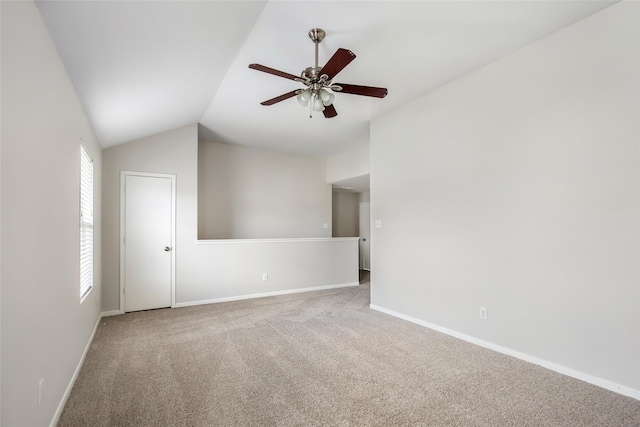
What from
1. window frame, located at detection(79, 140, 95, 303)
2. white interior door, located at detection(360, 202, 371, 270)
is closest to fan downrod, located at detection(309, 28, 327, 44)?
window frame, located at detection(79, 140, 95, 303)

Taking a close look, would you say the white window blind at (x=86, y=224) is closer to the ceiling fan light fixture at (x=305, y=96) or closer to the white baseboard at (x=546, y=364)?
the ceiling fan light fixture at (x=305, y=96)

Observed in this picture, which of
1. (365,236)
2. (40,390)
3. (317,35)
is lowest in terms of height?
(40,390)

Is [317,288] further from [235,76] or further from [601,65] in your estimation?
[601,65]

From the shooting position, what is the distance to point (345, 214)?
854 cm

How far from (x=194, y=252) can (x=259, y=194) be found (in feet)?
6.31

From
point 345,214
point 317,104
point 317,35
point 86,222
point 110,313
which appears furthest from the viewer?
point 345,214

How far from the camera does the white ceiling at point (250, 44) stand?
2.00 m

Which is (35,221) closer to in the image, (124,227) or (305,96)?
Result: (305,96)

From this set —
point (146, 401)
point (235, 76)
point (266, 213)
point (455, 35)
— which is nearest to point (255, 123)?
point (235, 76)

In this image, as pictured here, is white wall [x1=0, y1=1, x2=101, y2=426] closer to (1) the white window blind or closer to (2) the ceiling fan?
(1) the white window blind

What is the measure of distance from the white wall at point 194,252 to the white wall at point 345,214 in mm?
2333

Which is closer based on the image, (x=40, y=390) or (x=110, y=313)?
(x=40, y=390)

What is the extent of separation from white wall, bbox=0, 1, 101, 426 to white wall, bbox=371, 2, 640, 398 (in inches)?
137

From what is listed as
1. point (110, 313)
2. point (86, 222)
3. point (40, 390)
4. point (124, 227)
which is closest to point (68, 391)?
point (40, 390)
